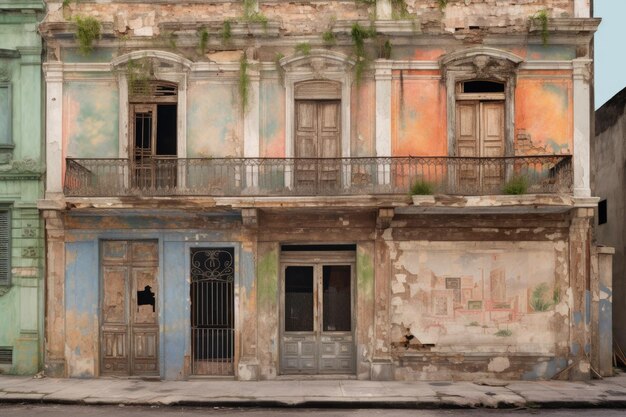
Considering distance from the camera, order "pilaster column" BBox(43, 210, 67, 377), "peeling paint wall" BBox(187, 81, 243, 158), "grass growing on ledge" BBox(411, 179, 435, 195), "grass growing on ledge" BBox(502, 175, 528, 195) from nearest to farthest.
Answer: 1. "grass growing on ledge" BBox(502, 175, 528, 195)
2. "grass growing on ledge" BBox(411, 179, 435, 195)
3. "pilaster column" BBox(43, 210, 67, 377)
4. "peeling paint wall" BBox(187, 81, 243, 158)

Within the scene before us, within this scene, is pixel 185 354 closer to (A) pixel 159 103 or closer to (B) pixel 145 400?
(B) pixel 145 400

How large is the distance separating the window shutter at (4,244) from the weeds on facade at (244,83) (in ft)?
16.7

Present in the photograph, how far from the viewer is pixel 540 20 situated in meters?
12.8

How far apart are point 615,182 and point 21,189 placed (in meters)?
→ 13.0

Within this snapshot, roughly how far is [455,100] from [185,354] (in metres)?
7.02

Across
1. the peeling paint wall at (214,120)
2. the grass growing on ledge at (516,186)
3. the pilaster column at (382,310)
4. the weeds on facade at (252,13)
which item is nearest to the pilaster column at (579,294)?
the grass growing on ledge at (516,186)

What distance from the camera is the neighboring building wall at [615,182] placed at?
50.6 feet

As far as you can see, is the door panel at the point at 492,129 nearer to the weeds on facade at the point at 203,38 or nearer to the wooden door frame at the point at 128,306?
the weeds on facade at the point at 203,38

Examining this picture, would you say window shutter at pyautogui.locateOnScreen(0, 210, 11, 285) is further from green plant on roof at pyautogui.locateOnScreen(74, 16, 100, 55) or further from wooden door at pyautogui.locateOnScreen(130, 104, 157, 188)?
green plant on roof at pyautogui.locateOnScreen(74, 16, 100, 55)

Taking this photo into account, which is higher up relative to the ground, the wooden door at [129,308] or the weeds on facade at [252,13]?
the weeds on facade at [252,13]

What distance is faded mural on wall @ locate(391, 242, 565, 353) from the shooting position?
12945 mm

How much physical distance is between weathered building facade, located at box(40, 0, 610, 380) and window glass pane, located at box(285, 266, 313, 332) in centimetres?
3

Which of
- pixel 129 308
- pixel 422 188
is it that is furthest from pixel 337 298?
pixel 129 308

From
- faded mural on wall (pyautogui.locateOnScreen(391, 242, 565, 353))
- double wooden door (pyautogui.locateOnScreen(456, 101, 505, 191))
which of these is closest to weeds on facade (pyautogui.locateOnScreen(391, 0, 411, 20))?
double wooden door (pyautogui.locateOnScreen(456, 101, 505, 191))
